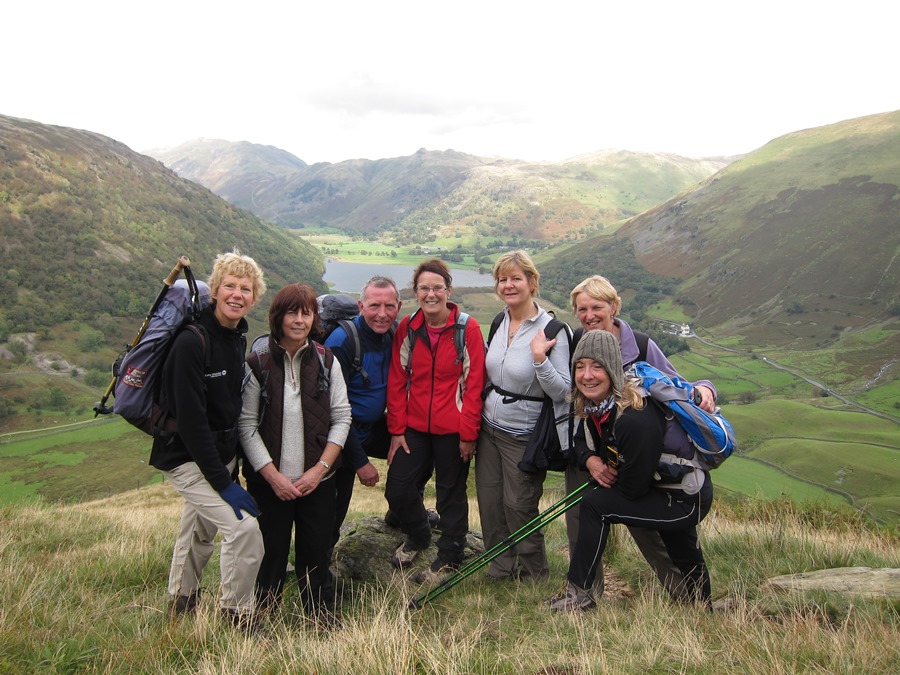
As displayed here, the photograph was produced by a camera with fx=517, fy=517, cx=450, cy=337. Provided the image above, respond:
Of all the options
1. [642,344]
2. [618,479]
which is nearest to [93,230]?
[642,344]

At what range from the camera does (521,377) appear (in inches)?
173

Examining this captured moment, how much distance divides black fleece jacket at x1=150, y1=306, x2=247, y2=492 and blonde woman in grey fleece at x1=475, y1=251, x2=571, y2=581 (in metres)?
2.12

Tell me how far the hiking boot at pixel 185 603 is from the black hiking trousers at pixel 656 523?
2712mm

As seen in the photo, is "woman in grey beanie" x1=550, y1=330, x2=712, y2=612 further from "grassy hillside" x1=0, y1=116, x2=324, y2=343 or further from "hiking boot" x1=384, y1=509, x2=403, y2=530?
"grassy hillside" x1=0, y1=116, x2=324, y2=343

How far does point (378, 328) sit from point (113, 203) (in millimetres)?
158112

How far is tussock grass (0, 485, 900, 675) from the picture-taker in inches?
101

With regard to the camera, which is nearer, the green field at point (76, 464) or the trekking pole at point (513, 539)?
the trekking pole at point (513, 539)

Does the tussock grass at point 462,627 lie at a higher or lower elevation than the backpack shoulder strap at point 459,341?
lower

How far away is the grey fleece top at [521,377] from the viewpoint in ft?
13.9

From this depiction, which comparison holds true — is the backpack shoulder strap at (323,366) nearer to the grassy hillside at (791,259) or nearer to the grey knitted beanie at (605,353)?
the grey knitted beanie at (605,353)

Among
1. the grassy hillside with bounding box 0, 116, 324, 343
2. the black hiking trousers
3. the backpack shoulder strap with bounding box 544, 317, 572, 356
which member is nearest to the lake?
the grassy hillside with bounding box 0, 116, 324, 343

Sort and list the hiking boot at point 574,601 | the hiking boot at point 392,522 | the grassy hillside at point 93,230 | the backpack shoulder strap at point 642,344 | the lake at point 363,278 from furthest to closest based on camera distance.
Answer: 1. the lake at point 363,278
2. the grassy hillside at point 93,230
3. the hiking boot at point 392,522
4. the backpack shoulder strap at point 642,344
5. the hiking boot at point 574,601

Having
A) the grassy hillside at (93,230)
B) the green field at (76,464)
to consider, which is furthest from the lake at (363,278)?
the green field at (76,464)

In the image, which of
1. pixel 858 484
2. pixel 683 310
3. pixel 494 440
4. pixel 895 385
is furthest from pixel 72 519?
pixel 683 310
